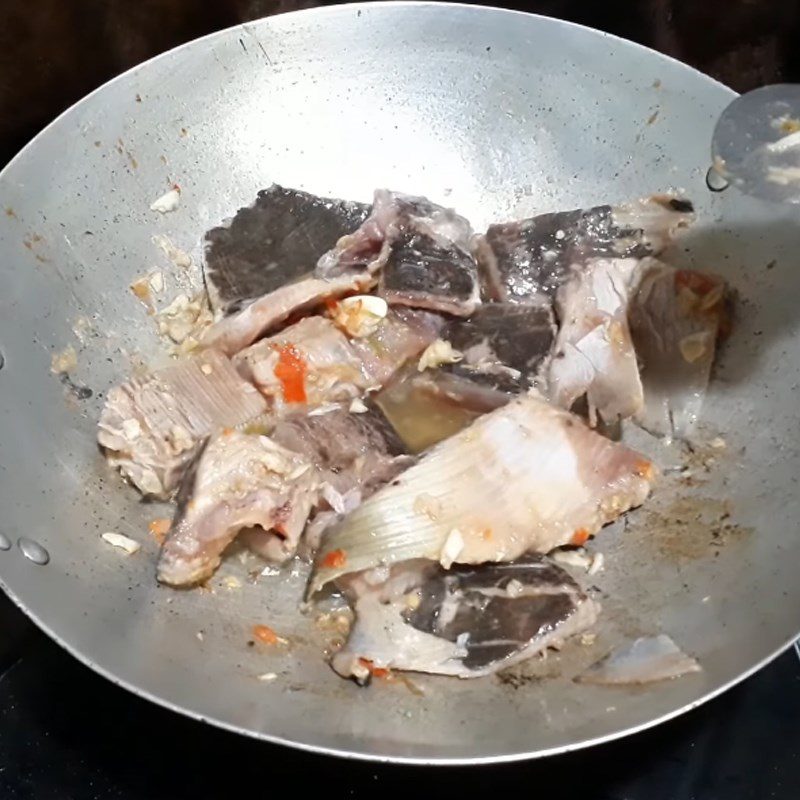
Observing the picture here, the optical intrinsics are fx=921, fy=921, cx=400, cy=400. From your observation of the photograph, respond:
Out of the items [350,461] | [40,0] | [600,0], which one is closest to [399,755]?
[350,461]

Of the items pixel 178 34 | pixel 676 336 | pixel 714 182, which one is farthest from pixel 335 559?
pixel 178 34

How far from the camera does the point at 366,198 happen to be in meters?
2.08

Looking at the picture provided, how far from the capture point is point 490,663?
1.45 meters

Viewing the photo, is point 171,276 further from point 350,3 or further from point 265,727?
point 265,727

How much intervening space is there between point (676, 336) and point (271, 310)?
0.80 m

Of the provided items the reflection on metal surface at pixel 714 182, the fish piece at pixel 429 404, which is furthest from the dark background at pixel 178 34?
the fish piece at pixel 429 404

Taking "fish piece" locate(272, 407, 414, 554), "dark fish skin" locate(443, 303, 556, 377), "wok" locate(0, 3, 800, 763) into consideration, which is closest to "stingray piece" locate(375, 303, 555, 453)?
"dark fish skin" locate(443, 303, 556, 377)

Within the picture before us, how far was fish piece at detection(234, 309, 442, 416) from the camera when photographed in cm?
178

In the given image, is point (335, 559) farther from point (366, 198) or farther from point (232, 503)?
point (366, 198)

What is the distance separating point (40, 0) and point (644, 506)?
1.52m

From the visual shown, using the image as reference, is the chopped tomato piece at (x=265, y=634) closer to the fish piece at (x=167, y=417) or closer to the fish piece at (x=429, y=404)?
the fish piece at (x=167, y=417)

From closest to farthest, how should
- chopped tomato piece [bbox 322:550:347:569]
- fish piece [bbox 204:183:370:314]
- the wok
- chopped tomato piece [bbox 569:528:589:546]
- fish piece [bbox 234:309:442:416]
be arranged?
the wok < chopped tomato piece [bbox 322:550:347:569] < chopped tomato piece [bbox 569:528:589:546] < fish piece [bbox 234:309:442:416] < fish piece [bbox 204:183:370:314]

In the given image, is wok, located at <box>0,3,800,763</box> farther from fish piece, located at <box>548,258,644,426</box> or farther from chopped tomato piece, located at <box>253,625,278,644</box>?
fish piece, located at <box>548,258,644,426</box>

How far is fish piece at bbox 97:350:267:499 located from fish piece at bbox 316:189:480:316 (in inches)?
12.9
